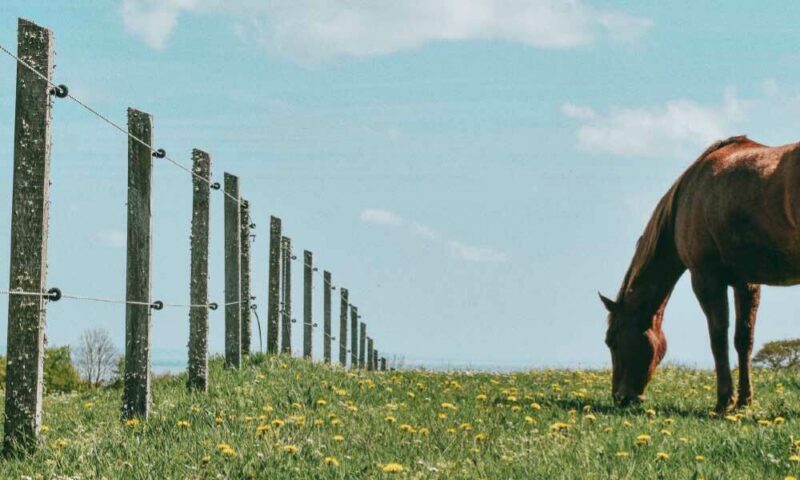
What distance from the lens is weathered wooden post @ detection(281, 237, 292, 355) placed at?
2045 cm

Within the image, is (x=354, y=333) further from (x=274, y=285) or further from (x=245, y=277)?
(x=245, y=277)

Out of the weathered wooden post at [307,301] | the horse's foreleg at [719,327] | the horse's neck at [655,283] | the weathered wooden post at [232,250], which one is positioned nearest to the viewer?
the horse's foreleg at [719,327]

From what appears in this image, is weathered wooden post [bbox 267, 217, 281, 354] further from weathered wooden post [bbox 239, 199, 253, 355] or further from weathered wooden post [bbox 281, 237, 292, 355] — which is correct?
weathered wooden post [bbox 239, 199, 253, 355]

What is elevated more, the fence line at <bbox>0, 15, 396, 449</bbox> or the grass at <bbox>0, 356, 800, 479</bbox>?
the fence line at <bbox>0, 15, 396, 449</bbox>

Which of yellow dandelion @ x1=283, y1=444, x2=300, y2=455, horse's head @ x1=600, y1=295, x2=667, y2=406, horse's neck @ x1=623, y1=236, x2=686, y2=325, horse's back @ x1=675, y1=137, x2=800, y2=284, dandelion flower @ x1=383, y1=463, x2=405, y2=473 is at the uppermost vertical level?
horse's back @ x1=675, y1=137, x2=800, y2=284

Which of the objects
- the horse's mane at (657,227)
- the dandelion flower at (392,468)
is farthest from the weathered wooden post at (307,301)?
the dandelion flower at (392,468)

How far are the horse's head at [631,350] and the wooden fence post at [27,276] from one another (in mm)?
6924

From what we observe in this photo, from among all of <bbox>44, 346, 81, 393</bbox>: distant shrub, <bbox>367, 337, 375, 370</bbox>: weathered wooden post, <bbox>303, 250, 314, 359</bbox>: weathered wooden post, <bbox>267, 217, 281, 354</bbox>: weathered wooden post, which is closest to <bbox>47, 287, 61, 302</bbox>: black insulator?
<bbox>267, 217, 281, 354</bbox>: weathered wooden post

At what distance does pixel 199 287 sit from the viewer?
41.3 ft

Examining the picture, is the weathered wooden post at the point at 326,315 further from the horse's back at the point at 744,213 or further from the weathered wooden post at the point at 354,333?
the horse's back at the point at 744,213

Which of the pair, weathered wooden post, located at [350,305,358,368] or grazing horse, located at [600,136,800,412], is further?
weathered wooden post, located at [350,305,358,368]

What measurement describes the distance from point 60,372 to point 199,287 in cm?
1595

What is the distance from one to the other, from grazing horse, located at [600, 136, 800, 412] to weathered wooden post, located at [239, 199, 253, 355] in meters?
6.11

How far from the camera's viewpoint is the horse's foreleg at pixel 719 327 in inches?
444
